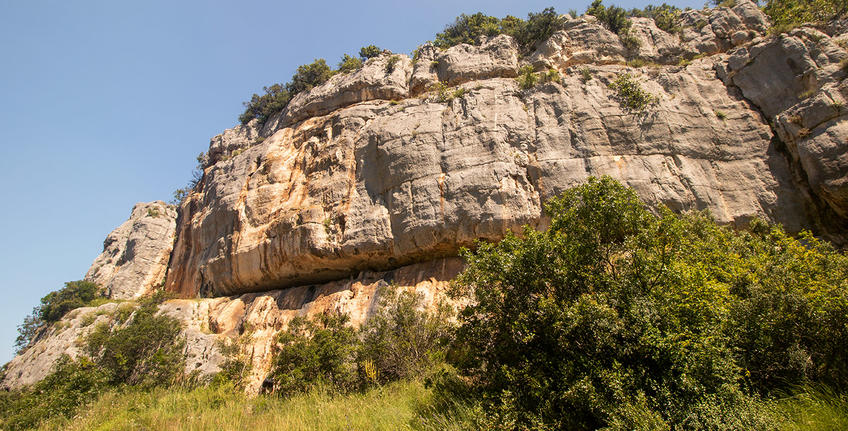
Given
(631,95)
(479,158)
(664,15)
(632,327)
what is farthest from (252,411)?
(664,15)

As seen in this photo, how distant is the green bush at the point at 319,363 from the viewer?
14.6m

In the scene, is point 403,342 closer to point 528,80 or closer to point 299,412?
point 299,412

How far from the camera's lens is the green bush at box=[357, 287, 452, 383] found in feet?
47.5

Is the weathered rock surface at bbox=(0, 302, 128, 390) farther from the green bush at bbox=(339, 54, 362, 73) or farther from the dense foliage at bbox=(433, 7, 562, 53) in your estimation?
the dense foliage at bbox=(433, 7, 562, 53)

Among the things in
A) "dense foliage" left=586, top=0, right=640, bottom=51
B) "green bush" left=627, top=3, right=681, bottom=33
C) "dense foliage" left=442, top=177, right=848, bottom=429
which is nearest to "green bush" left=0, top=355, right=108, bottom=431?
"dense foliage" left=442, top=177, right=848, bottom=429

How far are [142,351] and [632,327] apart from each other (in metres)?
Answer: 21.0

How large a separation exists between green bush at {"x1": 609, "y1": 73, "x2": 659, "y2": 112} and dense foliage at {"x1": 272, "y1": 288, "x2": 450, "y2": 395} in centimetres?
1372

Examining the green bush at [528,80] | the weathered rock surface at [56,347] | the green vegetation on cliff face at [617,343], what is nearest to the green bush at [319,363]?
the green vegetation on cliff face at [617,343]

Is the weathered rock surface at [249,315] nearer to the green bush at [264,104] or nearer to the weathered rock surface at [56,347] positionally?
the weathered rock surface at [56,347]

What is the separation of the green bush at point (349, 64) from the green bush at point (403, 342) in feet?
66.7

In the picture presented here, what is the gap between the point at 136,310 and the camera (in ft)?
74.7

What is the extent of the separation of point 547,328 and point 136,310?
23254mm

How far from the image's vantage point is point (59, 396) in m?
15.2

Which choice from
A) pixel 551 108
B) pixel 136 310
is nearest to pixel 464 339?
pixel 551 108
